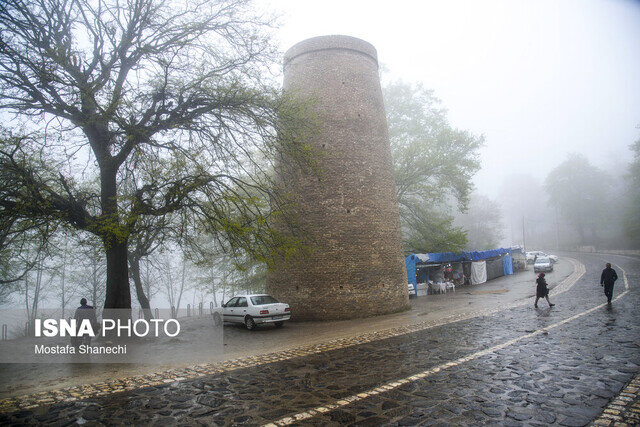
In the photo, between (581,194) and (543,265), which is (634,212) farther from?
(543,265)

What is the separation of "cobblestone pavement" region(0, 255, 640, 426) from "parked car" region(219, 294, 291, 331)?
475 cm

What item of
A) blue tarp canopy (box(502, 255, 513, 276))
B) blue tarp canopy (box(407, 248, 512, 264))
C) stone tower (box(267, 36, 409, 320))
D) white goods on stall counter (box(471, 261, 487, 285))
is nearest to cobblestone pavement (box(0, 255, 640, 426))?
stone tower (box(267, 36, 409, 320))

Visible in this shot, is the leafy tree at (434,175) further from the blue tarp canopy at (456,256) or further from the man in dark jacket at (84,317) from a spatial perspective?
the man in dark jacket at (84,317)

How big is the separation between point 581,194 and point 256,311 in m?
69.4

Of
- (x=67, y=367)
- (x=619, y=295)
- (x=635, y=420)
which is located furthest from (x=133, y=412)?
(x=619, y=295)

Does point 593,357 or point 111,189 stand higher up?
point 111,189

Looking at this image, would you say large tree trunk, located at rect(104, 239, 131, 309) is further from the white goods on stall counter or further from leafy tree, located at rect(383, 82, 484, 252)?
the white goods on stall counter

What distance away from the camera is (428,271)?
25.9m

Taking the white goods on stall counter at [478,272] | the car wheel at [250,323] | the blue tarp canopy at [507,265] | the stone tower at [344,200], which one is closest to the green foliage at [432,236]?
the white goods on stall counter at [478,272]

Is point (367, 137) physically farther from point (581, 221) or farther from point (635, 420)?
point (581, 221)

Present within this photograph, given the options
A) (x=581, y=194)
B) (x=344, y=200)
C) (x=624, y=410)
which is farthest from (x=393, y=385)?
(x=581, y=194)

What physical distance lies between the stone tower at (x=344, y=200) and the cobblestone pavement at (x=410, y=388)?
5.44 meters

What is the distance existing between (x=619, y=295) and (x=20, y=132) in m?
23.0

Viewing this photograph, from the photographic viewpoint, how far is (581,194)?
6262 centimetres
